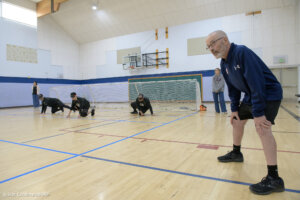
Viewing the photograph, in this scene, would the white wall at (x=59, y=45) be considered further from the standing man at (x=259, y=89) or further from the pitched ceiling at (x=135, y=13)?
the standing man at (x=259, y=89)

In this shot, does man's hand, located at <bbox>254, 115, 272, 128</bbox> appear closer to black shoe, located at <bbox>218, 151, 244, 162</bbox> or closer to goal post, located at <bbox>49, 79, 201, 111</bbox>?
black shoe, located at <bbox>218, 151, 244, 162</bbox>

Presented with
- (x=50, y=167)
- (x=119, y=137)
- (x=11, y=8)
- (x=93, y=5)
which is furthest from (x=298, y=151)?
(x=11, y=8)

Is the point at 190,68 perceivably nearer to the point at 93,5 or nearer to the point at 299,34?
the point at 299,34

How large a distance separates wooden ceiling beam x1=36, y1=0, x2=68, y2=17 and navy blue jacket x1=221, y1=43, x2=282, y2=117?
1520 cm

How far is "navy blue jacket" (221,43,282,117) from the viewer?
1500 millimetres

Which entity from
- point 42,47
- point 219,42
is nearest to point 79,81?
point 42,47

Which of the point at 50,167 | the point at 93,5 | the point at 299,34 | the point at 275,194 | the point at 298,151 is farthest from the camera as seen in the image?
the point at 93,5

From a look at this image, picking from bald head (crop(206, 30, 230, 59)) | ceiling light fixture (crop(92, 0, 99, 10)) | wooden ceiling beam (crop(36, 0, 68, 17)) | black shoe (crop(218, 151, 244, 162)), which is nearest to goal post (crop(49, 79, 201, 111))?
ceiling light fixture (crop(92, 0, 99, 10))

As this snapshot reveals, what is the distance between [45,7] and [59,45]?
3057 mm

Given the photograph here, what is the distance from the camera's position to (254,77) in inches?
59.1

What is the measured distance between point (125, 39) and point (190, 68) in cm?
579

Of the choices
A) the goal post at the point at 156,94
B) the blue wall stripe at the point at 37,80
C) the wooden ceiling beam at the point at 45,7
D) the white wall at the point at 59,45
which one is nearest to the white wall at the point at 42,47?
the white wall at the point at 59,45

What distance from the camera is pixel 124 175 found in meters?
1.90

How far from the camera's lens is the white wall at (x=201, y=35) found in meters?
11.4
